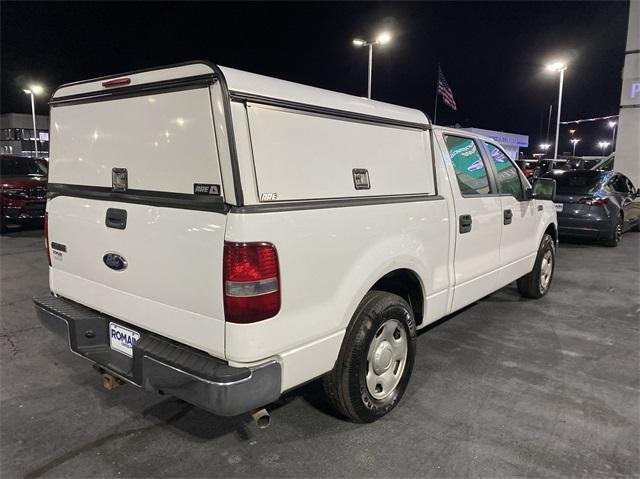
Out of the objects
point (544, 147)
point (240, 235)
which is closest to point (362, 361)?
point (240, 235)

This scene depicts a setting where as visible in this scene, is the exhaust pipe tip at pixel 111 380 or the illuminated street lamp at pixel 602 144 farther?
the illuminated street lamp at pixel 602 144

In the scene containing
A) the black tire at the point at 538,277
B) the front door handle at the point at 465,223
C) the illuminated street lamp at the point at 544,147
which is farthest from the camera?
the illuminated street lamp at the point at 544,147

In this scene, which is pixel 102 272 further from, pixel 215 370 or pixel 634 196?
pixel 634 196

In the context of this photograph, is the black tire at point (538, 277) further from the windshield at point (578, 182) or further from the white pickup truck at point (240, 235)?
the windshield at point (578, 182)

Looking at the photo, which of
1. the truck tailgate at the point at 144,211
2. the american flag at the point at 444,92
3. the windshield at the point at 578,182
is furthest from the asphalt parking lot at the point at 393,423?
the american flag at the point at 444,92

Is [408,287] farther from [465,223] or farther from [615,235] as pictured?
[615,235]

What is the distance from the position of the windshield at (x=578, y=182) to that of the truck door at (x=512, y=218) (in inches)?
198

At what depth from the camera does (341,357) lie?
9.37 ft

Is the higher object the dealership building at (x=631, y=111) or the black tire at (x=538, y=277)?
the dealership building at (x=631, y=111)

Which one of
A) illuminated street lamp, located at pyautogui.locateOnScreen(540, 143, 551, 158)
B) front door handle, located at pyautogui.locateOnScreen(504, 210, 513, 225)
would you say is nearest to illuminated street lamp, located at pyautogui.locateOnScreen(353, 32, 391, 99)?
front door handle, located at pyautogui.locateOnScreen(504, 210, 513, 225)

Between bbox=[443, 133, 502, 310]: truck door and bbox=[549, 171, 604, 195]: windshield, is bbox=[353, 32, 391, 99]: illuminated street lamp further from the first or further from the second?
bbox=[443, 133, 502, 310]: truck door

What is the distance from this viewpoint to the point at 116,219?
8.90ft

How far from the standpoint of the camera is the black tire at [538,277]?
18.9 feet

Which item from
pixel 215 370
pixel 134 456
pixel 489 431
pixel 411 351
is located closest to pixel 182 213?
pixel 215 370
